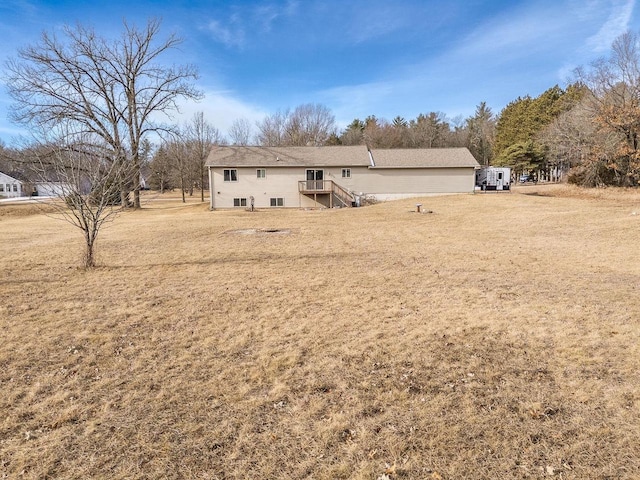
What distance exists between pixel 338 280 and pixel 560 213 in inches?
568

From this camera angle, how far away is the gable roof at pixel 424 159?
29.7 m

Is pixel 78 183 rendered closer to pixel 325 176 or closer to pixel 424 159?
pixel 325 176

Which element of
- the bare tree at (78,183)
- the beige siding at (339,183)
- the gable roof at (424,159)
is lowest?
the bare tree at (78,183)

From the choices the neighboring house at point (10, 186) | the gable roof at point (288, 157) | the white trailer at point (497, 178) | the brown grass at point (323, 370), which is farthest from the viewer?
the neighboring house at point (10, 186)

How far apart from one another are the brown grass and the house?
66.0 feet

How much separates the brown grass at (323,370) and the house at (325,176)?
2012 cm

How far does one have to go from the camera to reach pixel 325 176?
29203 millimetres

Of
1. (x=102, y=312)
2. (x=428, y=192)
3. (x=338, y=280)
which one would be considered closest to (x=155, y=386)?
(x=102, y=312)

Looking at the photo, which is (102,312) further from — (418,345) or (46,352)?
(418,345)

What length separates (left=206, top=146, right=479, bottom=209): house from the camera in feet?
93.8

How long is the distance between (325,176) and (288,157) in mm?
3456

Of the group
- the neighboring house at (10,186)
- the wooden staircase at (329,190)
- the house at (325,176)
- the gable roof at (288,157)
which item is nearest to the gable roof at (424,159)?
the house at (325,176)

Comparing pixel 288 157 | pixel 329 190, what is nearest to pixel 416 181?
pixel 329 190

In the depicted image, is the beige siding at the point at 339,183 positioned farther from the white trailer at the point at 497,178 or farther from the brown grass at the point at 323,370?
the brown grass at the point at 323,370
